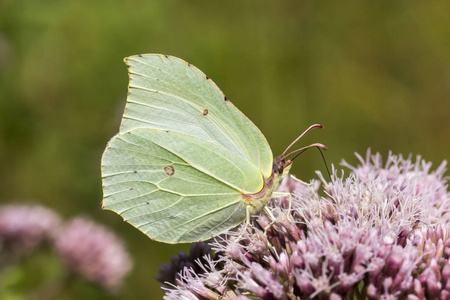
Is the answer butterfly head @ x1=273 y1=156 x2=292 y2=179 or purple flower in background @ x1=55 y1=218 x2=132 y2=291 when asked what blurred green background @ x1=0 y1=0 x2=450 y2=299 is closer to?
purple flower in background @ x1=55 y1=218 x2=132 y2=291

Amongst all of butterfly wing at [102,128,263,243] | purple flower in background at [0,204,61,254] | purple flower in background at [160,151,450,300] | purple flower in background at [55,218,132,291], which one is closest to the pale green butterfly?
butterfly wing at [102,128,263,243]

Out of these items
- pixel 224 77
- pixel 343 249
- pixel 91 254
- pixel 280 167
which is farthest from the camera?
pixel 224 77

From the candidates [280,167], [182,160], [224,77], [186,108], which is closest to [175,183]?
[182,160]

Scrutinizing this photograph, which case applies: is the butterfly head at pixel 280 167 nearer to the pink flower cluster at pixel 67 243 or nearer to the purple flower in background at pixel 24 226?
the pink flower cluster at pixel 67 243

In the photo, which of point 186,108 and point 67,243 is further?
point 67,243

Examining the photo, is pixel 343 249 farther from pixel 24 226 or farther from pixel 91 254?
pixel 24 226

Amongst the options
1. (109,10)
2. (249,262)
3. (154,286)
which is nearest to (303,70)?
(109,10)
